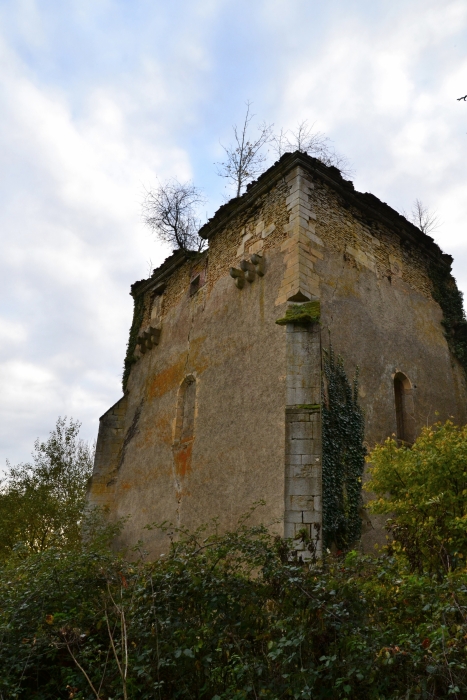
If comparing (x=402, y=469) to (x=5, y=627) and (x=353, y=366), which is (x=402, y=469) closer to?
(x=353, y=366)

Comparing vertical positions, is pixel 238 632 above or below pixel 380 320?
below

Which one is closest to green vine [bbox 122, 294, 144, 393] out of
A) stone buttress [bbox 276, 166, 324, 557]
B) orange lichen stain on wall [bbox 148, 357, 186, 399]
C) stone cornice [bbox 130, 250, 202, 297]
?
stone cornice [bbox 130, 250, 202, 297]

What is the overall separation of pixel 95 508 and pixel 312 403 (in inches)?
287

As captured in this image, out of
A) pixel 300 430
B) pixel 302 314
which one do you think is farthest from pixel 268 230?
pixel 300 430

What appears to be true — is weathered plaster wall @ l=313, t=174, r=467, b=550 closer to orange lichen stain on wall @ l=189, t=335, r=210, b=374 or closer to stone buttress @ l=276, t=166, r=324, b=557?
stone buttress @ l=276, t=166, r=324, b=557

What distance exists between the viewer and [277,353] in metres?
10.2

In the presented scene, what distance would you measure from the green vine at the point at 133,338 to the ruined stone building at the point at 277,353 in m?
1.17

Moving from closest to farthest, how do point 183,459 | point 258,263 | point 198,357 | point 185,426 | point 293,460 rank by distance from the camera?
1. point 293,460
2. point 258,263
3. point 183,459
4. point 185,426
5. point 198,357

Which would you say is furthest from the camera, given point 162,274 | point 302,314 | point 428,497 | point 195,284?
point 162,274

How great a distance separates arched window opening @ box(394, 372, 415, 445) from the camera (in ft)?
37.6

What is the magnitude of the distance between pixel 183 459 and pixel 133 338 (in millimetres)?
5781

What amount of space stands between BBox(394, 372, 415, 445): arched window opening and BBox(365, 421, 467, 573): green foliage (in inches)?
121

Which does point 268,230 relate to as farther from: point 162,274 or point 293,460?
point 293,460

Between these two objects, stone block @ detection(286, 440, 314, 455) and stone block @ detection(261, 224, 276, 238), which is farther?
stone block @ detection(261, 224, 276, 238)
